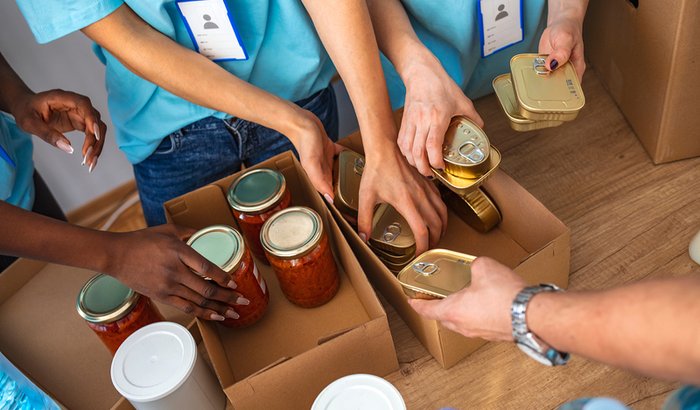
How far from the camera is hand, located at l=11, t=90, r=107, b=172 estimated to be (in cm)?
115

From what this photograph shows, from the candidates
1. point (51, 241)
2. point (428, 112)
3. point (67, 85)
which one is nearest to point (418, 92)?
point (428, 112)

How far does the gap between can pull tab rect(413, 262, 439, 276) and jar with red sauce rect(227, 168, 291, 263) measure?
0.28 metres

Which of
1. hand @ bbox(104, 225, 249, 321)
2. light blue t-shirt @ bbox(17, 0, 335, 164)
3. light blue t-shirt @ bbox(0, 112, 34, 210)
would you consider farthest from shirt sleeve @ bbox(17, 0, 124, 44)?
hand @ bbox(104, 225, 249, 321)

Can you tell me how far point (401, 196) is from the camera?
→ 3.34 feet

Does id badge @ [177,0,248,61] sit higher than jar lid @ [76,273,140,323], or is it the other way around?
id badge @ [177,0,248,61]

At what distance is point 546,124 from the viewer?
95 cm

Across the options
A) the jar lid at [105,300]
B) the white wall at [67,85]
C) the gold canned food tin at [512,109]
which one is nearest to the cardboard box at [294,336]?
the jar lid at [105,300]

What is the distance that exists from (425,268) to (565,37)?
460mm

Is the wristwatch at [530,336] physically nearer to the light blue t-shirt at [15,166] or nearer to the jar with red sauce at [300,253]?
the jar with red sauce at [300,253]

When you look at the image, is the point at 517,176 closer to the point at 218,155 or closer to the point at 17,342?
the point at 218,155

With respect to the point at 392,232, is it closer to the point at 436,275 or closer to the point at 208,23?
the point at 436,275

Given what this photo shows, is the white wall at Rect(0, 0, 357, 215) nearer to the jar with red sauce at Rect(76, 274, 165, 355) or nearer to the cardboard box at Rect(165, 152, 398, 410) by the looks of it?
the cardboard box at Rect(165, 152, 398, 410)

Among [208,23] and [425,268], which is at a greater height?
[208,23]

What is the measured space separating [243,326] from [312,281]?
0.14 metres
